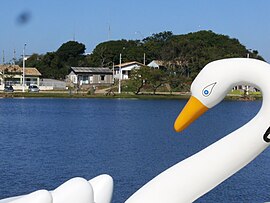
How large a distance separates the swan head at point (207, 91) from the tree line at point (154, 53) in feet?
176

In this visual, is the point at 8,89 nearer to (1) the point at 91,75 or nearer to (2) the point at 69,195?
(1) the point at 91,75

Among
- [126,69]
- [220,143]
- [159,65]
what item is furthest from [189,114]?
[126,69]

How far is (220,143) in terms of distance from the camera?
13.9ft

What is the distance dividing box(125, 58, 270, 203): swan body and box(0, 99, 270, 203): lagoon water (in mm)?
6010

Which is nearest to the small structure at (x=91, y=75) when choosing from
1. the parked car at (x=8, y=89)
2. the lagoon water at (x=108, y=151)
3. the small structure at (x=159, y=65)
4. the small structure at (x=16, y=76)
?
the small structure at (x=16, y=76)

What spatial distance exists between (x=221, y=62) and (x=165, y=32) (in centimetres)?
8564


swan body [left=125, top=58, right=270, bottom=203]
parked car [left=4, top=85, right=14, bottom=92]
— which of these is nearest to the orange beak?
swan body [left=125, top=58, right=270, bottom=203]

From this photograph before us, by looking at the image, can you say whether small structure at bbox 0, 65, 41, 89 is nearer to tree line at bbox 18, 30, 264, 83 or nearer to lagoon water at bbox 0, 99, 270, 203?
tree line at bbox 18, 30, 264, 83

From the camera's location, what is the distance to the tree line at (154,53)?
197 ft

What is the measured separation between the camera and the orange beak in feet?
13.4

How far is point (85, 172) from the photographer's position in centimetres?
1335

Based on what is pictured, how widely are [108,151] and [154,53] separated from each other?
191 feet

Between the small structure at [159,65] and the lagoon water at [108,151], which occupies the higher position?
the small structure at [159,65]

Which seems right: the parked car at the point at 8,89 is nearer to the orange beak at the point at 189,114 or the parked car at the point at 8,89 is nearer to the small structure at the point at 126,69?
the small structure at the point at 126,69
